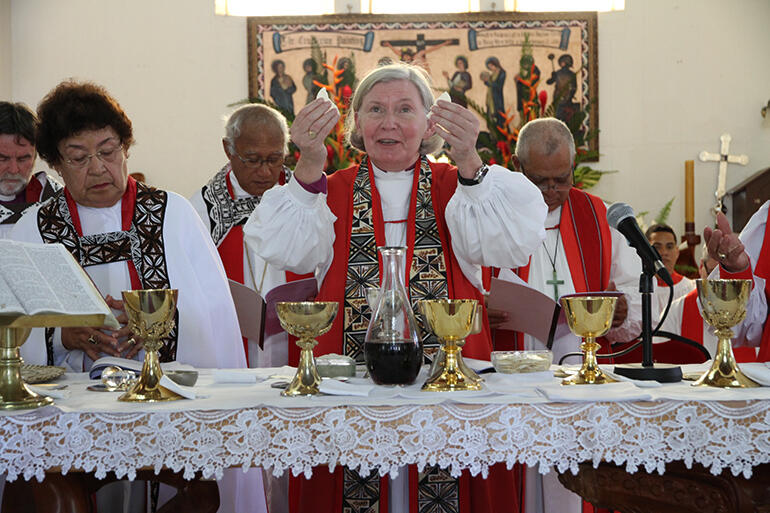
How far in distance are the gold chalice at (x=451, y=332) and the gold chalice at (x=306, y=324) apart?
0.25 meters

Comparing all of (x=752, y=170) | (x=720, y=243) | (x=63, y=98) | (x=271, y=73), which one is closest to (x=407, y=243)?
(x=720, y=243)

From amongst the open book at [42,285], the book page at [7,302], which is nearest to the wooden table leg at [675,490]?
the open book at [42,285]

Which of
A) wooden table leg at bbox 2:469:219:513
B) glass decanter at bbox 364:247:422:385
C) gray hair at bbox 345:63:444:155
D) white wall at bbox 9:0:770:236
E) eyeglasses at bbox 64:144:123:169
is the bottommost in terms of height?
wooden table leg at bbox 2:469:219:513

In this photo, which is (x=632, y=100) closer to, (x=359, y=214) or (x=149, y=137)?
(x=149, y=137)

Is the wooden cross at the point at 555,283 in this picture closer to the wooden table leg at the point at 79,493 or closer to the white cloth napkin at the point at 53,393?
the wooden table leg at the point at 79,493

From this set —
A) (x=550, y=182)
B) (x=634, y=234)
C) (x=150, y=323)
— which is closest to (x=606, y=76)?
(x=550, y=182)

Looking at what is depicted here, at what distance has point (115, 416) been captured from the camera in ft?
6.49

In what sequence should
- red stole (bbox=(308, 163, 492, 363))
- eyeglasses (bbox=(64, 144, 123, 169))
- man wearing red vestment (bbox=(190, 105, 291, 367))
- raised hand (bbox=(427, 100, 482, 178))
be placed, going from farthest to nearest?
man wearing red vestment (bbox=(190, 105, 291, 367)) → eyeglasses (bbox=(64, 144, 123, 169)) → red stole (bbox=(308, 163, 492, 363)) → raised hand (bbox=(427, 100, 482, 178))

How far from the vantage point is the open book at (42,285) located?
207 centimetres

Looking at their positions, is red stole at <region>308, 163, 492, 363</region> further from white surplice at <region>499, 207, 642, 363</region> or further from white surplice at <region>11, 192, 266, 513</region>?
white surplice at <region>499, 207, 642, 363</region>

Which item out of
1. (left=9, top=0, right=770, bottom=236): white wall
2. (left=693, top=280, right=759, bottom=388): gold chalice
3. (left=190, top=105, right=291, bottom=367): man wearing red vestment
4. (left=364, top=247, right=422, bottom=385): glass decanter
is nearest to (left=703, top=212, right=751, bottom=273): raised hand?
(left=693, top=280, right=759, bottom=388): gold chalice

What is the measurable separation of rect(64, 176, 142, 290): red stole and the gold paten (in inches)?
47.6

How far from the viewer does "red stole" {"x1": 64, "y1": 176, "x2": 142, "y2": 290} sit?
339 centimetres

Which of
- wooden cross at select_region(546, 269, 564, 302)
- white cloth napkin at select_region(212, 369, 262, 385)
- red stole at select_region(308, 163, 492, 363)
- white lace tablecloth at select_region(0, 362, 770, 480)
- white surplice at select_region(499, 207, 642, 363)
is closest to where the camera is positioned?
white lace tablecloth at select_region(0, 362, 770, 480)
